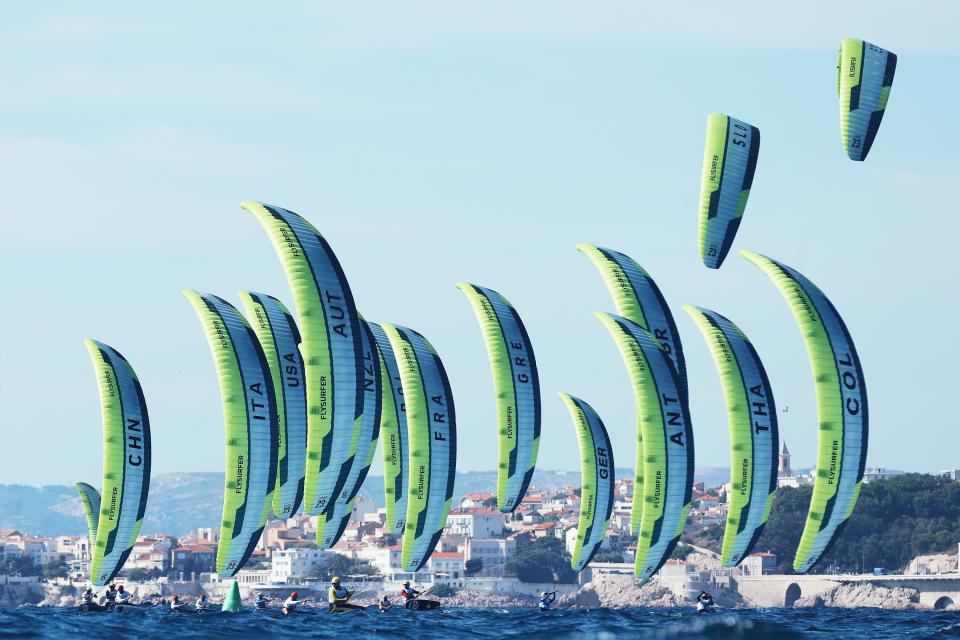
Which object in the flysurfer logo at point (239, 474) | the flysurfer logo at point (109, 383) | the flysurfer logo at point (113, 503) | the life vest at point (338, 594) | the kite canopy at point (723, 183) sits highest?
the kite canopy at point (723, 183)

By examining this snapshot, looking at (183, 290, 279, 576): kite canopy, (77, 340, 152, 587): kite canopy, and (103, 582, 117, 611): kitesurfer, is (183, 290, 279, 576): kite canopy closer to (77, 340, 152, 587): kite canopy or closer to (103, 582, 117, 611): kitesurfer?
(77, 340, 152, 587): kite canopy

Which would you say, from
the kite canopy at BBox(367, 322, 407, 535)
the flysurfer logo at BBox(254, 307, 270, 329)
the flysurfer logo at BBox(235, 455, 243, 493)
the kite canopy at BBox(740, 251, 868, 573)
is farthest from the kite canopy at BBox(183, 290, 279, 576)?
the kite canopy at BBox(740, 251, 868, 573)

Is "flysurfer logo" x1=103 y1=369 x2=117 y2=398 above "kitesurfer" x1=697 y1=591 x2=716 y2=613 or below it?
above

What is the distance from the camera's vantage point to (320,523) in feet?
226

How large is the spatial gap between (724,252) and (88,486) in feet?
107

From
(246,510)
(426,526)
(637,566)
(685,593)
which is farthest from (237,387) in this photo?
(685,593)

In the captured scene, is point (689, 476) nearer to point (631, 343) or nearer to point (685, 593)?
point (631, 343)

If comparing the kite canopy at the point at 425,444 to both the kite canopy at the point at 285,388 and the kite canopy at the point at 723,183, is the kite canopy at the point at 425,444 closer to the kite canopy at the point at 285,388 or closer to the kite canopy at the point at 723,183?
the kite canopy at the point at 285,388

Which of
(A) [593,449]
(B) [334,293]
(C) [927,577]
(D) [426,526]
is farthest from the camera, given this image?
(C) [927,577]

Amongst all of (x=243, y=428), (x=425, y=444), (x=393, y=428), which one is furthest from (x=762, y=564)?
(x=243, y=428)

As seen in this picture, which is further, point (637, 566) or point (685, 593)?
point (685, 593)

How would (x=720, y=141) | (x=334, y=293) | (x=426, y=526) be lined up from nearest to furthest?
(x=334, y=293) → (x=720, y=141) → (x=426, y=526)

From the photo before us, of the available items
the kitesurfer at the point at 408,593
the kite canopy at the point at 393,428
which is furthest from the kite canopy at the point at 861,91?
the kitesurfer at the point at 408,593

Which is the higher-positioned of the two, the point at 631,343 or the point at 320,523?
the point at 631,343
